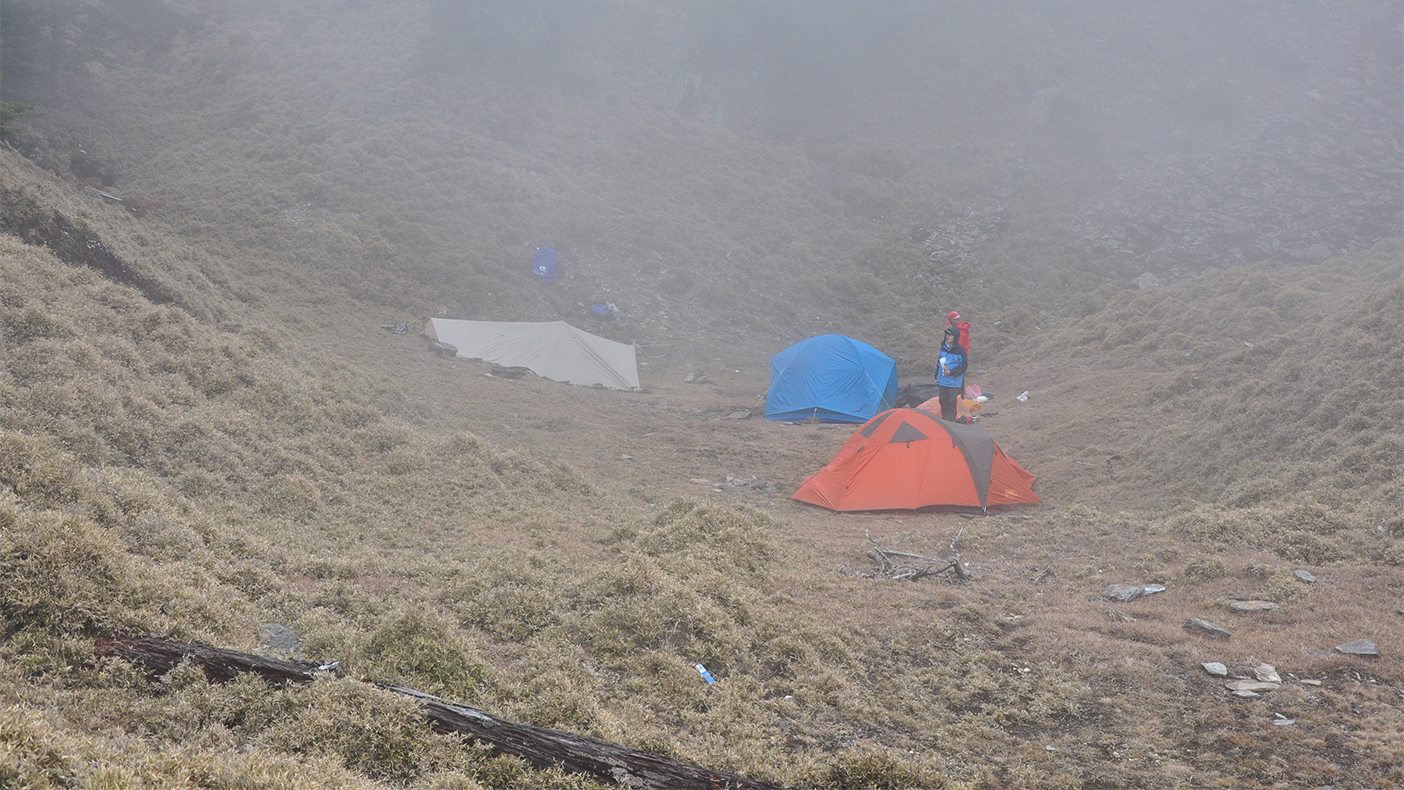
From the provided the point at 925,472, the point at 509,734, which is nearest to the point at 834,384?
the point at 925,472

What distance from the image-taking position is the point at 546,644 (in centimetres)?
532

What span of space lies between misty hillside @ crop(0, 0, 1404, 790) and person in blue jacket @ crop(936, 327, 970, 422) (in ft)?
5.62

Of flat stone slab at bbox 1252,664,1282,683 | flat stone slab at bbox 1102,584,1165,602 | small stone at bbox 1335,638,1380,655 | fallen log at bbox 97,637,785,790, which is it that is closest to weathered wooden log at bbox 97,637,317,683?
fallen log at bbox 97,637,785,790

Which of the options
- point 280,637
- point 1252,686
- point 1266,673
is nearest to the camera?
point 280,637

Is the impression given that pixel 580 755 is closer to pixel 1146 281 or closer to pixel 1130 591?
pixel 1130 591

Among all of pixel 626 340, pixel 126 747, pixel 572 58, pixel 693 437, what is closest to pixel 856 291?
pixel 626 340

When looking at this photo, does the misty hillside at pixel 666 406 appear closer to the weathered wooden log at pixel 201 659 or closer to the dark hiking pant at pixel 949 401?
the weathered wooden log at pixel 201 659

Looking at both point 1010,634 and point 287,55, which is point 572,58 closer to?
point 287,55

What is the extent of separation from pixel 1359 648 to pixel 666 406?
14088 millimetres

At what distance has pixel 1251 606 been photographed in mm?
6133

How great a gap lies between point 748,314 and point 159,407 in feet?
63.9

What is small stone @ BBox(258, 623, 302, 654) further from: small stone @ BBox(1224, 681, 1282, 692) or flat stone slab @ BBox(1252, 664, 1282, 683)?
flat stone slab @ BBox(1252, 664, 1282, 683)

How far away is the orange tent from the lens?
10617mm

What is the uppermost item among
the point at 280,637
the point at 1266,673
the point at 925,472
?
the point at 925,472
